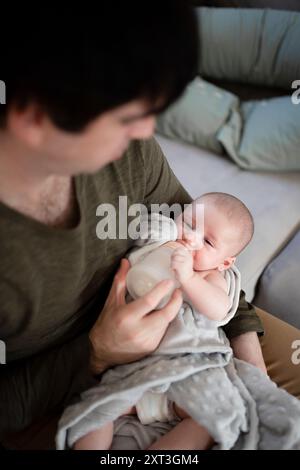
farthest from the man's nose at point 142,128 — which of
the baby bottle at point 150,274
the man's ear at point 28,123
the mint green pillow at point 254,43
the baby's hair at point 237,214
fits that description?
the mint green pillow at point 254,43

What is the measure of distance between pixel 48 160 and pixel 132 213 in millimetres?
351

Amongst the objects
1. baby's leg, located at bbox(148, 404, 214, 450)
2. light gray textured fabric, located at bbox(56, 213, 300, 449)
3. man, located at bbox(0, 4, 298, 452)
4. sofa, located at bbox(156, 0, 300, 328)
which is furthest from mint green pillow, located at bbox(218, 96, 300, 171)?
baby's leg, located at bbox(148, 404, 214, 450)

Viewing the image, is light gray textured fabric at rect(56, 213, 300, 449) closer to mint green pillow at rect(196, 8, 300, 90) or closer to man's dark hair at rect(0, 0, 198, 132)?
man's dark hair at rect(0, 0, 198, 132)

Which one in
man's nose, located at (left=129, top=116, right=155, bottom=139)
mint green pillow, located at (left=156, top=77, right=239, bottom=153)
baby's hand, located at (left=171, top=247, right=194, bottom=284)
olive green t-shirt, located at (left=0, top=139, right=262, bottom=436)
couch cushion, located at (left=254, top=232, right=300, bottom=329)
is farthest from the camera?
mint green pillow, located at (left=156, top=77, right=239, bottom=153)

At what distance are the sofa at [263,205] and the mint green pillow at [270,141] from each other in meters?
0.04

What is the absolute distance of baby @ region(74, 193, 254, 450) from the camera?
2.63ft

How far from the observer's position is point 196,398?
0.80 meters

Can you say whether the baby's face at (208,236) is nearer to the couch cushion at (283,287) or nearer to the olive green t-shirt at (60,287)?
the olive green t-shirt at (60,287)

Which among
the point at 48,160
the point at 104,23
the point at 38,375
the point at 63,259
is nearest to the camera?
the point at 104,23

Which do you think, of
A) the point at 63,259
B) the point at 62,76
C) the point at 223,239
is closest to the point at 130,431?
the point at 63,259

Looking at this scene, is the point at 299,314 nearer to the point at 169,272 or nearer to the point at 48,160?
the point at 169,272

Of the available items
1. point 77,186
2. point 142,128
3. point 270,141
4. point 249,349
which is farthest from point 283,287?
point 142,128

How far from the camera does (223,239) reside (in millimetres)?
1017

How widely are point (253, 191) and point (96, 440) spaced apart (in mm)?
1064
